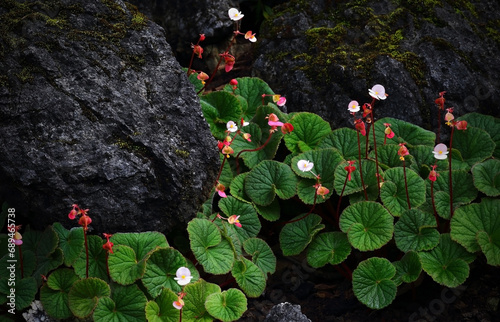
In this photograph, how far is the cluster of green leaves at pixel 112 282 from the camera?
7.64ft

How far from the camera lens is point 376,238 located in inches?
104

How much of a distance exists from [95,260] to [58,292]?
0.21 m

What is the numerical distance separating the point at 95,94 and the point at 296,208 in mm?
1292

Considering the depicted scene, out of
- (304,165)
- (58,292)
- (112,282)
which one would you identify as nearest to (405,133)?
(304,165)

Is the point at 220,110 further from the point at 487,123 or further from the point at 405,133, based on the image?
the point at 487,123

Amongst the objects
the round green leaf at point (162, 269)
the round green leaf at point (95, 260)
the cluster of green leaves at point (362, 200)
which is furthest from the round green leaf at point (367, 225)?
the round green leaf at point (95, 260)

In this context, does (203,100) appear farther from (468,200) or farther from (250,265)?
(468,200)

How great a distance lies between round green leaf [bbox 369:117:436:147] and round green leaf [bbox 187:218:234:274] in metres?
1.16

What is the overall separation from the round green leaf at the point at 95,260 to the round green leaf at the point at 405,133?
1.68 meters

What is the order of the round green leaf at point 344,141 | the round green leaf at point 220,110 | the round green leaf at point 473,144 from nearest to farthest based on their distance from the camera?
1. the round green leaf at point 473,144
2. the round green leaf at point 344,141
3. the round green leaf at point 220,110

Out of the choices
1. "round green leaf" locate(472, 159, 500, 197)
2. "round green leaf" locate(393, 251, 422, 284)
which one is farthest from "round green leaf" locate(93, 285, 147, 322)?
"round green leaf" locate(472, 159, 500, 197)

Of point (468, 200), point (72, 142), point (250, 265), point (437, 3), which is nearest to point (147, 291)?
point (250, 265)

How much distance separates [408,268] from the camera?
2600 millimetres

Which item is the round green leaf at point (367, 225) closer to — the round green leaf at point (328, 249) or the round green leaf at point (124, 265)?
the round green leaf at point (328, 249)
